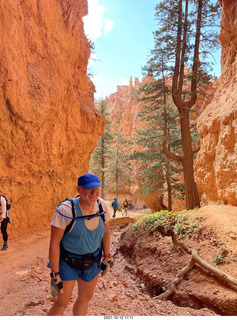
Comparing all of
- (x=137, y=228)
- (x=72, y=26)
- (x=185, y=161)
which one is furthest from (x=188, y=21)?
(x=137, y=228)

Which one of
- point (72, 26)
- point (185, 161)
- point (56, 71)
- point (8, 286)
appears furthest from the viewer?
point (72, 26)

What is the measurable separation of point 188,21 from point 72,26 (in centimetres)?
603

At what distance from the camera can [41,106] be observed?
7.44 metres

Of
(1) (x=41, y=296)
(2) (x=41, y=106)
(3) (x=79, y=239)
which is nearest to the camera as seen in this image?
(3) (x=79, y=239)

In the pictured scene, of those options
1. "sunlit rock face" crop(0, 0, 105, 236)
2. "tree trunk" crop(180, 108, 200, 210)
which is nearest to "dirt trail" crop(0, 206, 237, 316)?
"sunlit rock face" crop(0, 0, 105, 236)

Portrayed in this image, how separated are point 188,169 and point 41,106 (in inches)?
280

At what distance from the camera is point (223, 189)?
7195 millimetres

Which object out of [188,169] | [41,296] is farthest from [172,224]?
[41,296]

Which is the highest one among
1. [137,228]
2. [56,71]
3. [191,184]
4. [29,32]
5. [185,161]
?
[29,32]

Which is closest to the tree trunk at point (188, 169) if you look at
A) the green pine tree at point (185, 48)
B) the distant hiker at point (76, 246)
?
the green pine tree at point (185, 48)

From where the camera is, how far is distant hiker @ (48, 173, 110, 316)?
2.15 m

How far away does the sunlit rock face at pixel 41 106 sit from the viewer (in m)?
6.45

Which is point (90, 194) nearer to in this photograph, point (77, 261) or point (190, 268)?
point (77, 261)

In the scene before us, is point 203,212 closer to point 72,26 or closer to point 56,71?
point 56,71
